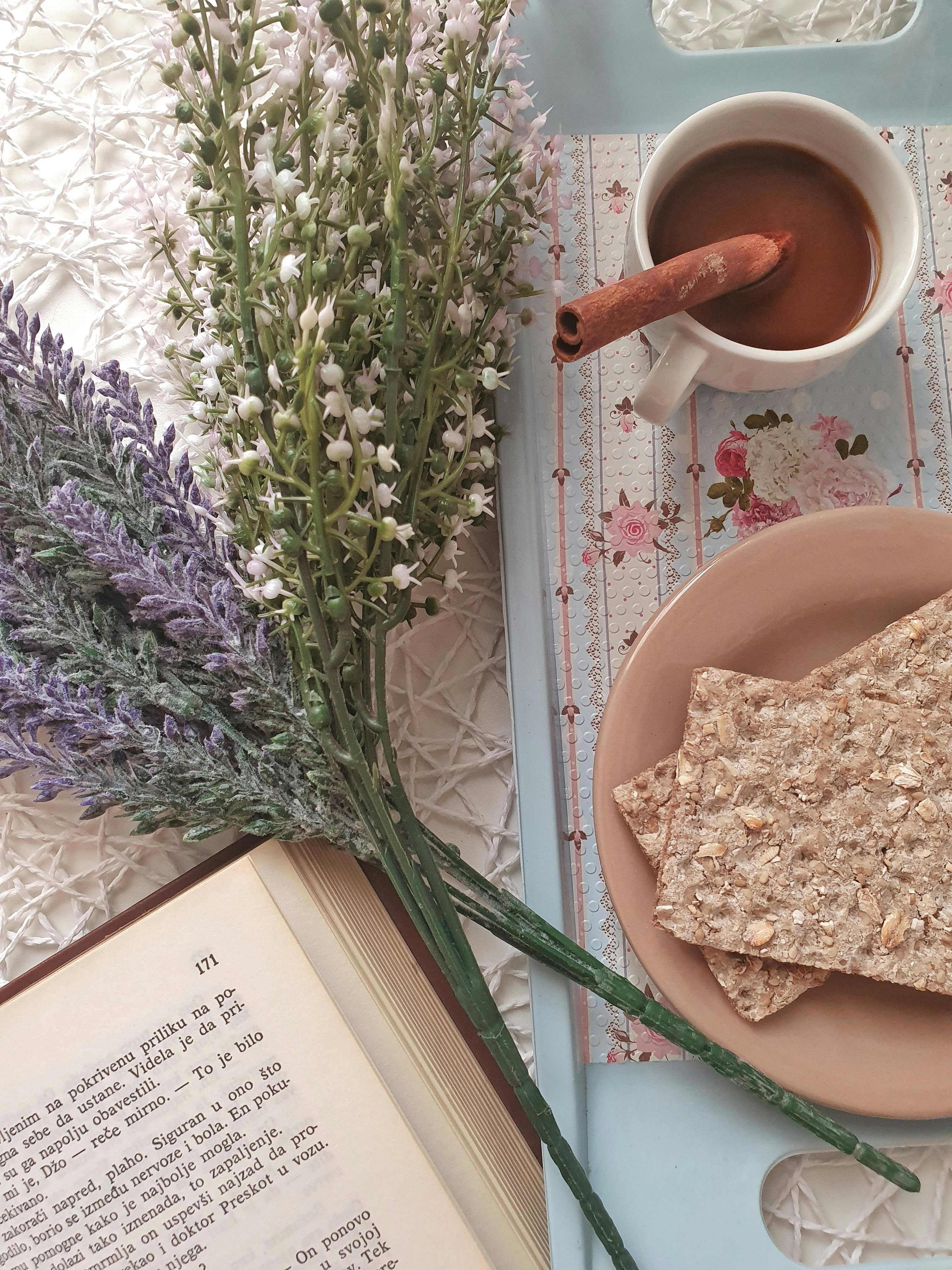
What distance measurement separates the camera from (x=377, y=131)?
0.54 meters

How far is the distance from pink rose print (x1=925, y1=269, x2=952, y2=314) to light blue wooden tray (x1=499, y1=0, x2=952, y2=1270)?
0.48 ft

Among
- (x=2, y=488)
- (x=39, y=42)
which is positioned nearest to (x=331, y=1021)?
(x=2, y=488)

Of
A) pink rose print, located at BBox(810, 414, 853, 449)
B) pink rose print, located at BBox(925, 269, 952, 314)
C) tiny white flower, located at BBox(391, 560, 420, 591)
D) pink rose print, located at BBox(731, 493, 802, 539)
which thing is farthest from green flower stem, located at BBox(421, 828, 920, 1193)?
pink rose print, located at BBox(925, 269, 952, 314)

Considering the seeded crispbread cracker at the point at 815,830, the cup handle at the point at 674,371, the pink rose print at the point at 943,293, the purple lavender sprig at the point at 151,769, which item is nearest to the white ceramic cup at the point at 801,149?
the cup handle at the point at 674,371

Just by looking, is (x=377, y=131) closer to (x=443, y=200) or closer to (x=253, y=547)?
(x=443, y=200)

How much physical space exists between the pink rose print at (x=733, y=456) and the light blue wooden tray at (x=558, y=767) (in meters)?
0.16

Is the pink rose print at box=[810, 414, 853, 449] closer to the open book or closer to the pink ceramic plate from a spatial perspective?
the pink ceramic plate

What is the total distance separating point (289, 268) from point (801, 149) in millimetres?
480

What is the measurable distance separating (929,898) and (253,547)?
1.85 ft

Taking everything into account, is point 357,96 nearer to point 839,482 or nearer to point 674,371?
point 674,371

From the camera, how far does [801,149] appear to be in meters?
0.75

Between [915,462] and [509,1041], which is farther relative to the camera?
[915,462]

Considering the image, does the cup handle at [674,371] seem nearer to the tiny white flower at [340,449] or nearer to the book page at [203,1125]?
the tiny white flower at [340,449]

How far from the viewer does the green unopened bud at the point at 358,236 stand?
1.63 ft
